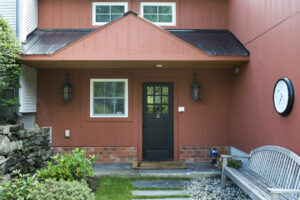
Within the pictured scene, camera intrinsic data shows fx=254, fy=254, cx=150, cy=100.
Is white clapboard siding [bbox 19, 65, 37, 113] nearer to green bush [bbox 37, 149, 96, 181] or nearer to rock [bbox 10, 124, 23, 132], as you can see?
rock [bbox 10, 124, 23, 132]

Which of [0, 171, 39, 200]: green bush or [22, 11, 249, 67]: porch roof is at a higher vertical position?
[22, 11, 249, 67]: porch roof

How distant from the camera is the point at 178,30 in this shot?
6523 mm

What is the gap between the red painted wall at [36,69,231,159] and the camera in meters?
6.48

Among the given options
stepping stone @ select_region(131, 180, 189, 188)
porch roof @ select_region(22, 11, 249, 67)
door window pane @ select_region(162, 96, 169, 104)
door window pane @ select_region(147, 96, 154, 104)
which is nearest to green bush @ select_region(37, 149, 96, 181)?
stepping stone @ select_region(131, 180, 189, 188)

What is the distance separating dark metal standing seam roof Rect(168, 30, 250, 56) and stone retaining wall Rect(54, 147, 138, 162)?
9.96 ft

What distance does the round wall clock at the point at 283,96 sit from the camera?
151 inches

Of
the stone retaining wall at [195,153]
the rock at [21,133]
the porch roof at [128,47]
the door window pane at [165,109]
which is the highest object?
the porch roof at [128,47]

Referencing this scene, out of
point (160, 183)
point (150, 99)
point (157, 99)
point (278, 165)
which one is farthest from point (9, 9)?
point (278, 165)

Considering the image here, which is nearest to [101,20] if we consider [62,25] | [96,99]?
[62,25]

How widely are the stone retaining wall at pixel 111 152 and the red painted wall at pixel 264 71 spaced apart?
2595 millimetres

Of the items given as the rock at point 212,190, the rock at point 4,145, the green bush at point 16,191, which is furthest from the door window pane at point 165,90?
the green bush at point 16,191

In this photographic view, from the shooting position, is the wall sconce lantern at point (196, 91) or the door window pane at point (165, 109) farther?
the door window pane at point (165, 109)

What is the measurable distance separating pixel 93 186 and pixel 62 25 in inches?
164

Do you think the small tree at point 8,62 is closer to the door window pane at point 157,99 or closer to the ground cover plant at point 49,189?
the ground cover plant at point 49,189
